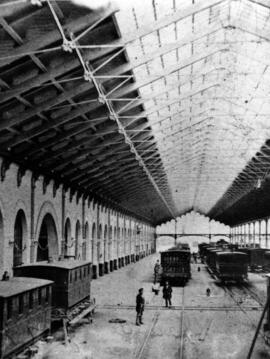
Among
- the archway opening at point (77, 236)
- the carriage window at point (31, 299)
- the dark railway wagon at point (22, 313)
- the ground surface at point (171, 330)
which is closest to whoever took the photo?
the dark railway wagon at point (22, 313)

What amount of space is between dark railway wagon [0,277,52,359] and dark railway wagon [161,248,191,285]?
18.2m

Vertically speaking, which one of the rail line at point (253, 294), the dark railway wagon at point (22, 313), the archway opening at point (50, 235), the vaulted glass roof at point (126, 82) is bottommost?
the rail line at point (253, 294)

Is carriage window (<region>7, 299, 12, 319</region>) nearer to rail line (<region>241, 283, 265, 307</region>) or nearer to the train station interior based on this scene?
the train station interior

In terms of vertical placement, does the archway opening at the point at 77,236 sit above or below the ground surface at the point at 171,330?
above

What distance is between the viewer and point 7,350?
10172 millimetres

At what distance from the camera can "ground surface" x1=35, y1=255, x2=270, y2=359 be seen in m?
12.8

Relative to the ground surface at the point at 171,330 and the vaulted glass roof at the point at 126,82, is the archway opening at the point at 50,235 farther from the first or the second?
the ground surface at the point at 171,330

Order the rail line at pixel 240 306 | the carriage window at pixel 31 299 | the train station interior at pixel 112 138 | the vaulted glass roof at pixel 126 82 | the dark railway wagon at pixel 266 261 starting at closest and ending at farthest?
the vaulted glass roof at pixel 126 82
the train station interior at pixel 112 138
the carriage window at pixel 31 299
the rail line at pixel 240 306
the dark railway wagon at pixel 266 261

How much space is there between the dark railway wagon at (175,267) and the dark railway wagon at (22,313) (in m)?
18.2

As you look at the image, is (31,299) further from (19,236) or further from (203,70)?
(203,70)

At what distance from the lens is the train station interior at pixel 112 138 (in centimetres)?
1166

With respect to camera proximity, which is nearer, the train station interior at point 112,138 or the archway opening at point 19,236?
the train station interior at point 112,138

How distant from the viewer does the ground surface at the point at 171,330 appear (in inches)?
504

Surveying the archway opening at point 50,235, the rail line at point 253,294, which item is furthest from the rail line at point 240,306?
the archway opening at point 50,235
